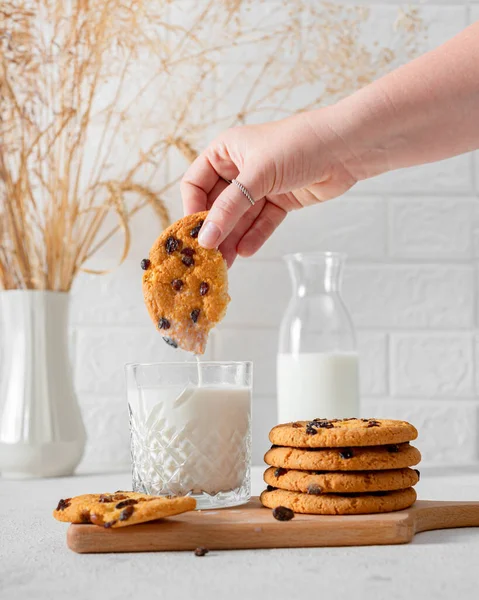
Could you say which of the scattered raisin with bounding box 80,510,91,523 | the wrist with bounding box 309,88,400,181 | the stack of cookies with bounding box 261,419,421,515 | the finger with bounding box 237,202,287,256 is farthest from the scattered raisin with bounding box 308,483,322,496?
the finger with bounding box 237,202,287,256

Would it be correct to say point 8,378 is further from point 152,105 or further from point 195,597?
point 195,597

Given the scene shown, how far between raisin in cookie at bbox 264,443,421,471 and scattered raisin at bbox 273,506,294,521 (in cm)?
6

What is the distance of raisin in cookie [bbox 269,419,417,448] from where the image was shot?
3.15 ft

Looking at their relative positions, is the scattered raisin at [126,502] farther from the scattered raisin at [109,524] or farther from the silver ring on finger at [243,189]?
the silver ring on finger at [243,189]

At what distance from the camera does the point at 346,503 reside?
3.14 feet

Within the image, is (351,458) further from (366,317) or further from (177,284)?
(366,317)

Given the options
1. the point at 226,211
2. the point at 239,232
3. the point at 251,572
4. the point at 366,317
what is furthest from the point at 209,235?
the point at 366,317

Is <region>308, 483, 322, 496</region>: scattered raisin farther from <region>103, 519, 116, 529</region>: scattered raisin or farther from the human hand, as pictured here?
the human hand

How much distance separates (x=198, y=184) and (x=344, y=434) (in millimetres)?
649

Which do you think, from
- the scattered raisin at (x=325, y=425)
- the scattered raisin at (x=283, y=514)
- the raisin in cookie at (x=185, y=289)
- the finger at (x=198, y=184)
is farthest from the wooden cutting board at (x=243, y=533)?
the finger at (x=198, y=184)

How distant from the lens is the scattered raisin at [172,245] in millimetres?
1183

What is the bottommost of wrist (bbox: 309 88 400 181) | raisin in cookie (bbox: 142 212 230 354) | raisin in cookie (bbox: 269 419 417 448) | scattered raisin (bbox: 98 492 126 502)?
scattered raisin (bbox: 98 492 126 502)

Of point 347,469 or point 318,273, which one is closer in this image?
point 347,469

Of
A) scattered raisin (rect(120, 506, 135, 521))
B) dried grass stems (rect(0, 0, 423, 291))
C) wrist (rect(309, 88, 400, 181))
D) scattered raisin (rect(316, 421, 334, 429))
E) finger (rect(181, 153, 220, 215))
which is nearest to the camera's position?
scattered raisin (rect(120, 506, 135, 521))
